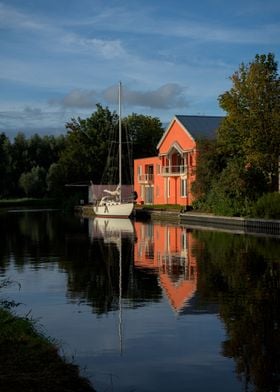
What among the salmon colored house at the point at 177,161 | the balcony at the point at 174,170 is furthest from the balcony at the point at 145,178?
the balcony at the point at 174,170

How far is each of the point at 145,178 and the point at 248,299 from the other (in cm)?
6127

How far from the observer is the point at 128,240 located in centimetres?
3553

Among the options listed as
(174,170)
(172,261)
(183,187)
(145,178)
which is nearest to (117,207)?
(183,187)

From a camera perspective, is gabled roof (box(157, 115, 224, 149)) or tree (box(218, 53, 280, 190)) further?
gabled roof (box(157, 115, 224, 149))

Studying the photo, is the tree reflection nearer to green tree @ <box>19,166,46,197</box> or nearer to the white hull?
the white hull

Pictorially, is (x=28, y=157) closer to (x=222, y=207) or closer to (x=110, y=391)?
(x=222, y=207)

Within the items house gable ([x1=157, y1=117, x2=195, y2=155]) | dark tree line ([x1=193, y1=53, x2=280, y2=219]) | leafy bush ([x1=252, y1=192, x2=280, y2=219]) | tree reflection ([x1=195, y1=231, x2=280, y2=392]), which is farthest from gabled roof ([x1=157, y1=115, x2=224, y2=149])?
tree reflection ([x1=195, y1=231, x2=280, y2=392])

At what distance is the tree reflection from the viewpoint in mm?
10031

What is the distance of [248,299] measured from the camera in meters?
15.7

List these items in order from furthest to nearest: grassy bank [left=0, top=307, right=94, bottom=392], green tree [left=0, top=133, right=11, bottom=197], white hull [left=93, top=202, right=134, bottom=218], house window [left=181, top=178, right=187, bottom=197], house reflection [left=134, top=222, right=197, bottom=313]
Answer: green tree [left=0, top=133, right=11, bottom=197] < house window [left=181, top=178, right=187, bottom=197] < white hull [left=93, top=202, right=134, bottom=218] < house reflection [left=134, top=222, right=197, bottom=313] < grassy bank [left=0, top=307, right=94, bottom=392]

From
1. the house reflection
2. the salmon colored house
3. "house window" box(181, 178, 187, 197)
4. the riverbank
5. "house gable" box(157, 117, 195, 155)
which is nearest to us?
the house reflection

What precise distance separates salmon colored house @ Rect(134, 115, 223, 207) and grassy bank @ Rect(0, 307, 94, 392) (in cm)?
4961

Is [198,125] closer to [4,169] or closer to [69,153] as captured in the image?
[69,153]

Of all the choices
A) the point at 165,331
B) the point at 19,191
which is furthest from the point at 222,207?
the point at 19,191
